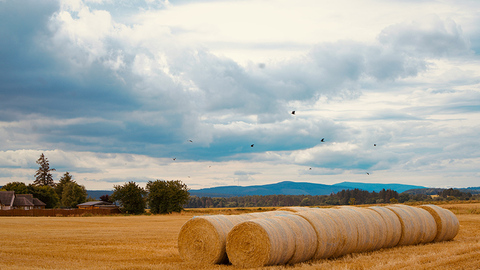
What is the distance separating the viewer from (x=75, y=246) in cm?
1858

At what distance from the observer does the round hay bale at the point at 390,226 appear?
1595 centimetres

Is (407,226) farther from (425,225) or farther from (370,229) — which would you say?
(370,229)

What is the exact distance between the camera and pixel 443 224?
1825 cm

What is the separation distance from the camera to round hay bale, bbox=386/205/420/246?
54.9ft

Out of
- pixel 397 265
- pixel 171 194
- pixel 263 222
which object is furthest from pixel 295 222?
pixel 171 194

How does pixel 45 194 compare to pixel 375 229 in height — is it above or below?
above

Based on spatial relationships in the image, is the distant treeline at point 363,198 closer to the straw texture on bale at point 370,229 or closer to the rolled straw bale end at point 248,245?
the straw texture on bale at point 370,229

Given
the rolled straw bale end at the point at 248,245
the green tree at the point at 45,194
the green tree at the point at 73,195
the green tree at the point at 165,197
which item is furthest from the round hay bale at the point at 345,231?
the green tree at the point at 45,194

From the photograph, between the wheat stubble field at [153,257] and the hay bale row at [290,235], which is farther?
the hay bale row at [290,235]

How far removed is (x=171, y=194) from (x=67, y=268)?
56572mm

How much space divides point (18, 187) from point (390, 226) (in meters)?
93.0

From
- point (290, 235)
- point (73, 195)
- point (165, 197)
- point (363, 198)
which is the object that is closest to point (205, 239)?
point (290, 235)

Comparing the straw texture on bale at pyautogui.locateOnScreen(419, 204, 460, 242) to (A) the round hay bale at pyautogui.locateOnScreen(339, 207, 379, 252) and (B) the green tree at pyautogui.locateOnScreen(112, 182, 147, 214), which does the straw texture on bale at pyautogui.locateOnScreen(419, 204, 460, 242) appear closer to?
(A) the round hay bale at pyautogui.locateOnScreen(339, 207, 379, 252)

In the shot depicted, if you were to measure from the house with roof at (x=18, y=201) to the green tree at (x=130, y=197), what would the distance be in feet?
78.8
